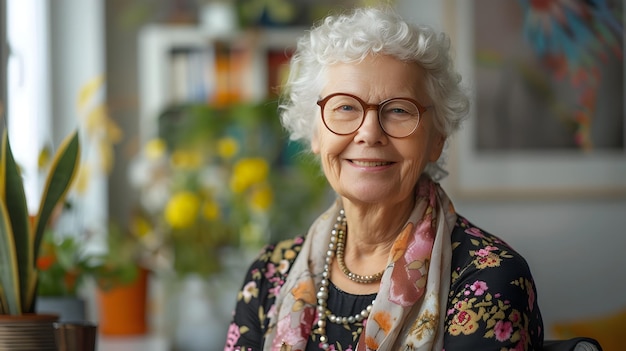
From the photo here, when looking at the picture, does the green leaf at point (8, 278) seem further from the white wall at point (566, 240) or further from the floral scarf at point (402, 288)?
the white wall at point (566, 240)

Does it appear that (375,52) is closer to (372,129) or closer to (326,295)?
(372,129)

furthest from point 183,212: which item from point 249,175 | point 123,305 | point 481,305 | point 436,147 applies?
point 481,305

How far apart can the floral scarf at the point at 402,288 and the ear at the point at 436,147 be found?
0.06 m

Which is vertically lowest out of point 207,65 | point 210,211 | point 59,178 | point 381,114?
point 210,211

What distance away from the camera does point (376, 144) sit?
167cm

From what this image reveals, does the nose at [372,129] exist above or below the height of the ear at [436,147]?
above

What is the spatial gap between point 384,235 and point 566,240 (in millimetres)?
3013

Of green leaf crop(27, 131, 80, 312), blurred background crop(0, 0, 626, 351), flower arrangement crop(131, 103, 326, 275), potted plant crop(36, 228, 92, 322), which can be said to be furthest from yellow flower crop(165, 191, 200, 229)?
green leaf crop(27, 131, 80, 312)

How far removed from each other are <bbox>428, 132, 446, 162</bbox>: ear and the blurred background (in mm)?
1819

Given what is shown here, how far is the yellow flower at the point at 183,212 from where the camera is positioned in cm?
341

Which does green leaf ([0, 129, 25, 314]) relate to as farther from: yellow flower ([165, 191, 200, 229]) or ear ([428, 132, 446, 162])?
yellow flower ([165, 191, 200, 229])

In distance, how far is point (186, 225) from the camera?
135 inches

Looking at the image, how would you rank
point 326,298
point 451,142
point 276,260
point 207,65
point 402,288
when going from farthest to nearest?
point 207,65 → point 451,142 → point 276,260 → point 326,298 → point 402,288

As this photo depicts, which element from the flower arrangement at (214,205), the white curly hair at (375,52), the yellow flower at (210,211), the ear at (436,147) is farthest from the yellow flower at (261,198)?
the ear at (436,147)
